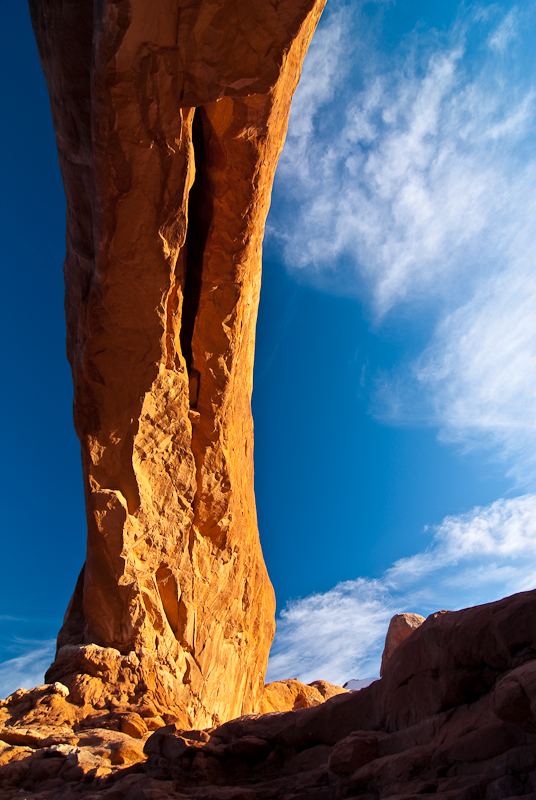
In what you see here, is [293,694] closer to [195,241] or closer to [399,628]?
[399,628]

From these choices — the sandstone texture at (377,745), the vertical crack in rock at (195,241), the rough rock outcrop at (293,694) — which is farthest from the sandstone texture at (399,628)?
the sandstone texture at (377,745)

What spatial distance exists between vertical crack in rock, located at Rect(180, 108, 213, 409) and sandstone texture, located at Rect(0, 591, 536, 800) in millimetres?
7264

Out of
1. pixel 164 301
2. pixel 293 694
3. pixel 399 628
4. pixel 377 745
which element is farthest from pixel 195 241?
pixel 399 628

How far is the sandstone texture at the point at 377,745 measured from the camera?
351 cm

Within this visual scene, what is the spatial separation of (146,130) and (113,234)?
1875 mm

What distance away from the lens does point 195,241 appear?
37.4ft

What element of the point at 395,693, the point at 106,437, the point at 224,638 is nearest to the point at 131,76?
the point at 106,437

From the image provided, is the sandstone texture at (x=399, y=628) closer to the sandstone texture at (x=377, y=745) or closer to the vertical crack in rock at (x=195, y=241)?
the vertical crack in rock at (x=195, y=241)

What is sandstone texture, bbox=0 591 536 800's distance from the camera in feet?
11.5

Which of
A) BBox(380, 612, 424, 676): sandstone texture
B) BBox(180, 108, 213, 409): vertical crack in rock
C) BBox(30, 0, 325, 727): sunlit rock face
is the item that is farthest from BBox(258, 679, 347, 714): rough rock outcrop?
BBox(180, 108, 213, 409): vertical crack in rock

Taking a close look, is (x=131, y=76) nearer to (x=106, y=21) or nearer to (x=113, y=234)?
(x=106, y=21)

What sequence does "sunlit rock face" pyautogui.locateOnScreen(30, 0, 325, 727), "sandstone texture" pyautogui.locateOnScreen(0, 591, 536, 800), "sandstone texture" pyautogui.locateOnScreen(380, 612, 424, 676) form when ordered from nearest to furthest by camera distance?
1. "sandstone texture" pyautogui.locateOnScreen(0, 591, 536, 800)
2. "sunlit rock face" pyautogui.locateOnScreen(30, 0, 325, 727)
3. "sandstone texture" pyautogui.locateOnScreen(380, 612, 424, 676)

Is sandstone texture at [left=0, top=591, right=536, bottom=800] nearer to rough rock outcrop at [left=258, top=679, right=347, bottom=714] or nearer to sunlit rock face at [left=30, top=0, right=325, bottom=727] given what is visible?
sunlit rock face at [left=30, top=0, right=325, bottom=727]

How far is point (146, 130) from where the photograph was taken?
853 centimetres
